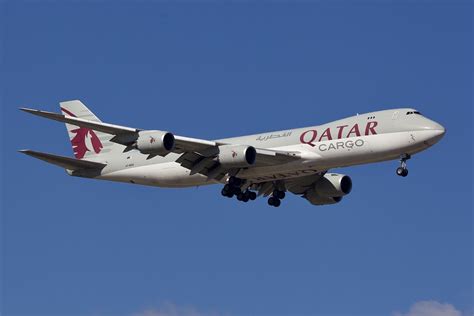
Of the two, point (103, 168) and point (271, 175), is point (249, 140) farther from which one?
point (103, 168)

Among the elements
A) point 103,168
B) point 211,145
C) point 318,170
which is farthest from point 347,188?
point 103,168

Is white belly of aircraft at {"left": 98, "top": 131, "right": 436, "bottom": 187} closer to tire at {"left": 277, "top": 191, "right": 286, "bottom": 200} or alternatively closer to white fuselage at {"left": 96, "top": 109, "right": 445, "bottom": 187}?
white fuselage at {"left": 96, "top": 109, "right": 445, "bottom": 187}

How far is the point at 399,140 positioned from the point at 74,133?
20845 mm

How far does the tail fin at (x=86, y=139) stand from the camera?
63.0 meters

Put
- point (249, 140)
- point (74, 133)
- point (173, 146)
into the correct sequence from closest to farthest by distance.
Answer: point (173, 146) < point (249, 140) < point (74, 133)

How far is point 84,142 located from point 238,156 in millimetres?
13241

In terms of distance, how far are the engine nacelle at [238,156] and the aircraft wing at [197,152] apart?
0.52 meters

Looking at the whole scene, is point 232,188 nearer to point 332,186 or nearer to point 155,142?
point 155,142

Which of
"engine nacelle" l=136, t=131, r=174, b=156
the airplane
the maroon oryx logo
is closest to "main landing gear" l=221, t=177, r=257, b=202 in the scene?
the airplane

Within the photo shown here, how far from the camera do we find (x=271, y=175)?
56969 millimetres

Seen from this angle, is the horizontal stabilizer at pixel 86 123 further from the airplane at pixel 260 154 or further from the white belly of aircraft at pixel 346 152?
the white belly of aircraft at pixel 346 152

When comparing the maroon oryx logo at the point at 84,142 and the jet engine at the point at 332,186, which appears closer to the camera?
the jet engine at the point at 332,186

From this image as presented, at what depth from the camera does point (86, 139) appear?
64.3 metres

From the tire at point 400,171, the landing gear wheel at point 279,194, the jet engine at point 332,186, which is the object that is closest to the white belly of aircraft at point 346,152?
the tire at point 400,171
